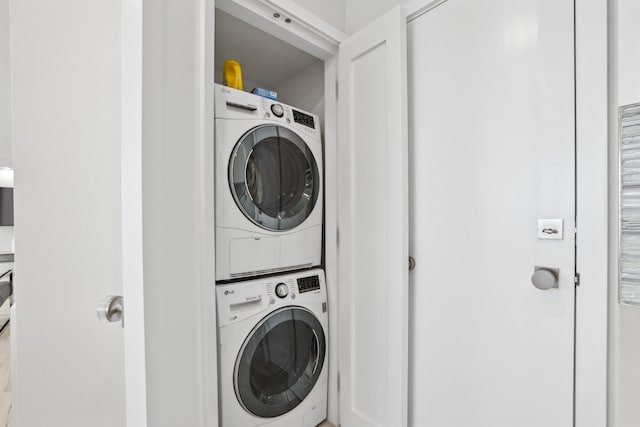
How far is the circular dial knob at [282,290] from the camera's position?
1323mm

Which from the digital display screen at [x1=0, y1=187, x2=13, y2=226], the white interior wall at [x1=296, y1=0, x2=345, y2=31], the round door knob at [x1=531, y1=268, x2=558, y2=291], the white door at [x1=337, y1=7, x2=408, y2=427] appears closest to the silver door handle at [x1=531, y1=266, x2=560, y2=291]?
the round door knob at [x1=531, y1=268, x2=558, y2=291]

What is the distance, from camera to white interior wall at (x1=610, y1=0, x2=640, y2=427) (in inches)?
22.5

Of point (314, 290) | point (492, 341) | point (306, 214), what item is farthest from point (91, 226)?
point (492, 341)

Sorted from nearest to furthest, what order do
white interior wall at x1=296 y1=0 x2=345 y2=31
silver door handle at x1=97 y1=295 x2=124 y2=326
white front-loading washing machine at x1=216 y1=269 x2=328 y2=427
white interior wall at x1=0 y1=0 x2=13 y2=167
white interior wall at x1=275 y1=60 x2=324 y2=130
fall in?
silver door handle at x1=97 y1=295 x2=124 y2=326 < white front-loading washing machine at x1=216 y1=269 x2=328 y2=427 < white interior wall at x1=296 y1=0 x2=345 y2=31 < white interior wall at x1=275 y1=60 x2=324 y2=130 < white interior wall at x1=0 y1=0 x2=13 y2=167

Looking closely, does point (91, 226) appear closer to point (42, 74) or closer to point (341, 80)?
point (42, 74)

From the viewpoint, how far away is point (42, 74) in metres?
0.82

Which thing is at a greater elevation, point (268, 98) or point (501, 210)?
point (268, 98)

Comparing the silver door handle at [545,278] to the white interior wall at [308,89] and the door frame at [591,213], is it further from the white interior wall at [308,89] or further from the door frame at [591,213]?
the white interior wall at [308,89]

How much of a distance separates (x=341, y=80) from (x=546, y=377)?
1.45 meters

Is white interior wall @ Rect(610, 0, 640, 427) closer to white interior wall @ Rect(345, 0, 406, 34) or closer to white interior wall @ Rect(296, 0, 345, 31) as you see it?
white interior wall @ Rect(345, 0, 406, 34)

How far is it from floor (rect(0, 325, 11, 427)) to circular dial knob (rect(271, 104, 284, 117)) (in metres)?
2.24

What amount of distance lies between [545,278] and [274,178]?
3.63ft

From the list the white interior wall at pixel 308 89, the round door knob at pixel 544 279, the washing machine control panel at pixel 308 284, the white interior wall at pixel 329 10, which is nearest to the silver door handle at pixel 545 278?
the round door knob at pixel 544 279

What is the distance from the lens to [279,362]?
132 cm
